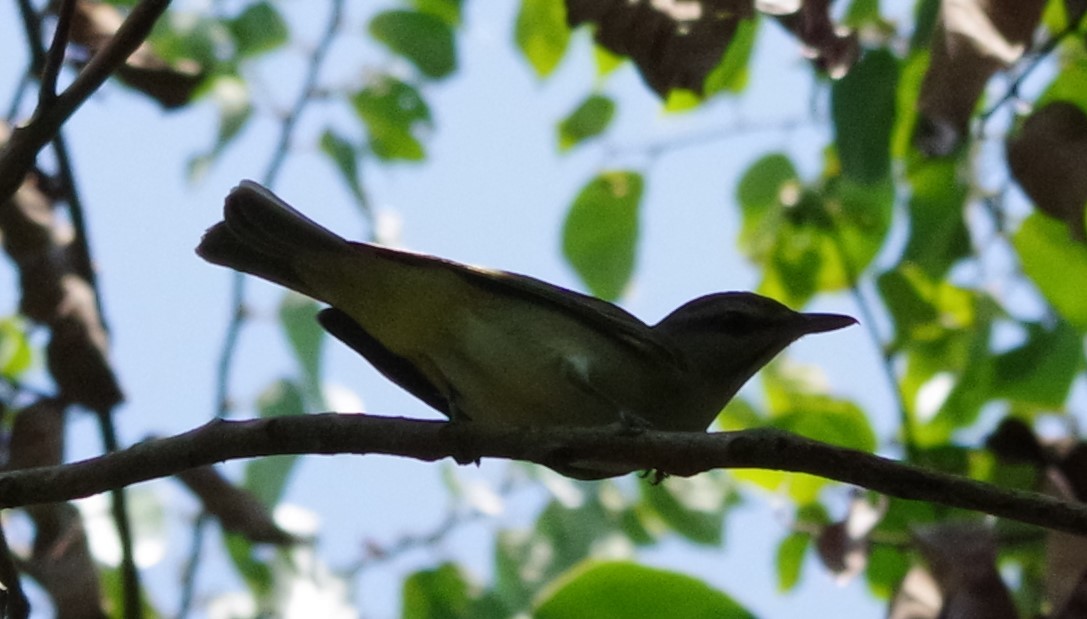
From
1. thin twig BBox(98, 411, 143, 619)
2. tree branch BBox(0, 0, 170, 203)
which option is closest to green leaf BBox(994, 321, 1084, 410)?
thin twig BBox(98, 411, 143, 619)

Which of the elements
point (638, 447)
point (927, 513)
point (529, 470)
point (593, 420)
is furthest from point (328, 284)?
point (529, 470)

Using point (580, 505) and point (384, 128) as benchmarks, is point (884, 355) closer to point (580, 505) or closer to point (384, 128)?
point (580, 505)

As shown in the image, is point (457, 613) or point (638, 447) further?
point (457, 613)

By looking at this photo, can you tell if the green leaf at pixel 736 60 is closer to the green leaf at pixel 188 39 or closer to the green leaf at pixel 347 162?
the green leaf at pixel 347 162

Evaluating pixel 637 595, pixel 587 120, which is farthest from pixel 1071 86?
pixel 587 120

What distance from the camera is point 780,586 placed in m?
4.59

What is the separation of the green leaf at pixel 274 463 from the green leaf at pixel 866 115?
1.93 meters

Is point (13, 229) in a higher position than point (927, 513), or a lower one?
higher

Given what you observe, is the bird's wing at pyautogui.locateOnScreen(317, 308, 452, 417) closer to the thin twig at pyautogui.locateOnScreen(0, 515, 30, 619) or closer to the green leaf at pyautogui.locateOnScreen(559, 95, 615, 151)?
the thin twig at pyautogui.locateOnScreen(0, 515, 30, 619)

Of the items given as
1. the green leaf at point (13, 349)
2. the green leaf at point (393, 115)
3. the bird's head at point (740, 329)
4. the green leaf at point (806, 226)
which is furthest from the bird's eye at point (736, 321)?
the green leaf at point (13, 349)

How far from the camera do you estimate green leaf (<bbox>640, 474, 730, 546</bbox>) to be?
209 inches

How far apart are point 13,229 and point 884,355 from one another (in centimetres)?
277

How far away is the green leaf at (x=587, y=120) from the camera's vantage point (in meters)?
5.05

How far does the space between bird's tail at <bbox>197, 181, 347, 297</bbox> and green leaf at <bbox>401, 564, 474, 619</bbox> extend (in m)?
1.44
